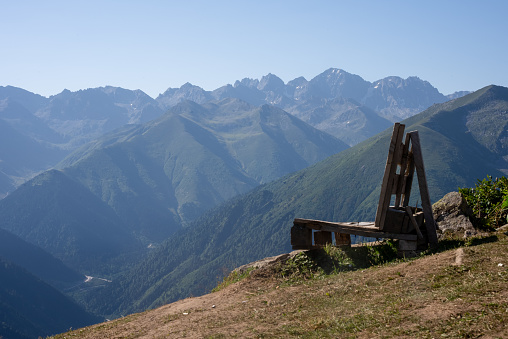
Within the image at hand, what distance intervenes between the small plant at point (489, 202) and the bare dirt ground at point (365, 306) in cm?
292

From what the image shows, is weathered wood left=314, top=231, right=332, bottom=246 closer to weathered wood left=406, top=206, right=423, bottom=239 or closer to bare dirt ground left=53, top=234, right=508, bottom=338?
bare dirt ground left=53, top=234, right=508, bottom=338

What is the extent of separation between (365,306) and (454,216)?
321 inches

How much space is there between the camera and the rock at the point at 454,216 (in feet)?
51.1

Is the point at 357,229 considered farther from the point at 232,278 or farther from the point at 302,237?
the point at 232,278

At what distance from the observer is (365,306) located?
10016mm

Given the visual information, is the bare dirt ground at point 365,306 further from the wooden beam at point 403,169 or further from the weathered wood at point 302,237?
the wooden beam at point 403,169

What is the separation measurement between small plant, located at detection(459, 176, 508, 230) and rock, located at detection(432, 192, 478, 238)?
0.45 metres

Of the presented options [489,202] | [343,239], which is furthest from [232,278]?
[489,202]

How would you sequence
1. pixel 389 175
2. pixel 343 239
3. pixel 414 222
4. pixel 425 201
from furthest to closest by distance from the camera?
pixel 343 239
pixel 425 201
pixel 389 175
pixel 414 222

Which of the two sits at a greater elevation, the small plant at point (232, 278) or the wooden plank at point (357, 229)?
the wooden plank at point (357, 229)

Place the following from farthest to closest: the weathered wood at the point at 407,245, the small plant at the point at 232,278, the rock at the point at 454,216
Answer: the small plant at the point at 232,278 → the rock at the point at 454,216 → the weathered wood at the point at 407,245

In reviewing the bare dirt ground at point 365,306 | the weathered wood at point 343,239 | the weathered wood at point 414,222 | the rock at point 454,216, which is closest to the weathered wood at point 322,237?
the weathered wood at point 343,239

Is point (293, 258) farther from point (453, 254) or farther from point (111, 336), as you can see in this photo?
point (111, 336)

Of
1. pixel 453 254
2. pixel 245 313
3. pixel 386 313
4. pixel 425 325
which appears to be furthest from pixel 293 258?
pixel 425 325
